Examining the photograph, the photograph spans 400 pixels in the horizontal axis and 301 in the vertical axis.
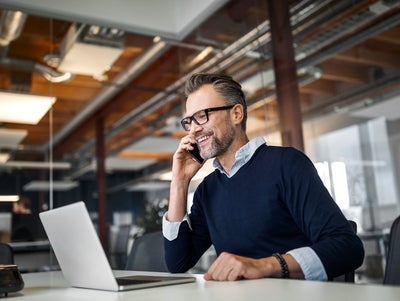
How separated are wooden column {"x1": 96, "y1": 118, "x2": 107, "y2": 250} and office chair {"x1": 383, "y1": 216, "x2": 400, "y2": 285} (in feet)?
11.9

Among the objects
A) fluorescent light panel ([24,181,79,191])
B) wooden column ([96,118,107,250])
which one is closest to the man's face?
fluorescent light panel ([24,181,79,191])

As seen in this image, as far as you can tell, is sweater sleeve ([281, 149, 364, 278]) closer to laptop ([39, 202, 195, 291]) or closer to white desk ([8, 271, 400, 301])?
white desk ([8, 271, 400, 301])

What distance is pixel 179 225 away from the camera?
1.78 meters

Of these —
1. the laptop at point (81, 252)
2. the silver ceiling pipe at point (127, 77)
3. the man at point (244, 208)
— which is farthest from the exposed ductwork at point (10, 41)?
the laptop at point (81, 252)

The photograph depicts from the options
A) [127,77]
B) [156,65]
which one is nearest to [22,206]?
[127,77]

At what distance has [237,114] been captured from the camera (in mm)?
1857

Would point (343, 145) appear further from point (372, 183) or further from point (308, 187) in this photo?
point (308, 187)

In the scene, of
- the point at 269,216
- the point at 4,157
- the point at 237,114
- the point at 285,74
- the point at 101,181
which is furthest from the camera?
the point at 101,181

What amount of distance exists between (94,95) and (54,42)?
29.6 inches

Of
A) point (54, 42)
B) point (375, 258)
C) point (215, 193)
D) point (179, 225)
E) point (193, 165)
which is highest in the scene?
point (54, 42)

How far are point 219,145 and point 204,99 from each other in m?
0.20

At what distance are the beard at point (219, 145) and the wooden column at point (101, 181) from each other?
10.3ft

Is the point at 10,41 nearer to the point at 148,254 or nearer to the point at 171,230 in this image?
the point at 148,254

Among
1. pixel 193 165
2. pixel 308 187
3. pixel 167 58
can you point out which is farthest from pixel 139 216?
pixel 308 187
